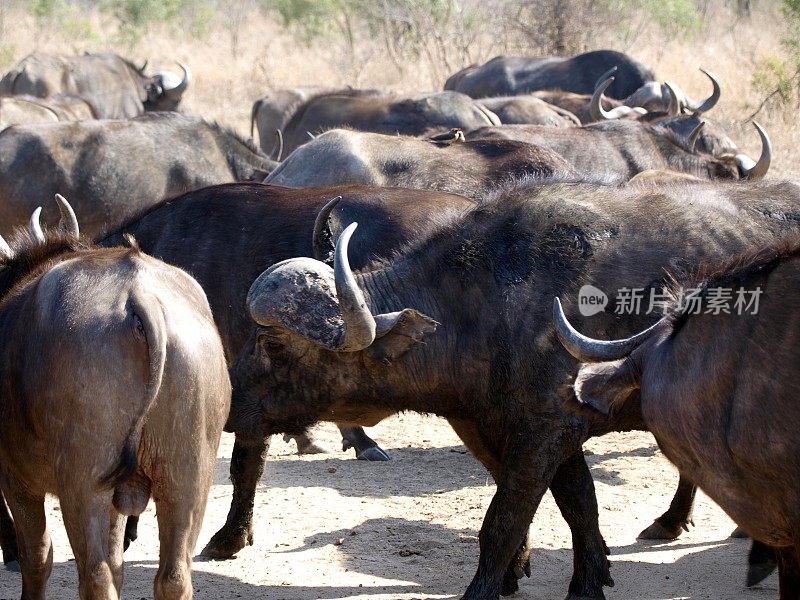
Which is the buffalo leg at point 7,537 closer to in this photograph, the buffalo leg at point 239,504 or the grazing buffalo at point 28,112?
the buffalo leg at point 239,504

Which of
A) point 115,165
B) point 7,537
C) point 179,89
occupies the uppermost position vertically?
point 115,165

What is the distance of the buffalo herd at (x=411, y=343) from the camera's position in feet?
13.7

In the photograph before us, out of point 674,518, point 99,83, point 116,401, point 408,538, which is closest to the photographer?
point 116,401

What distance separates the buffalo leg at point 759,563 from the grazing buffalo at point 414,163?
3.25m

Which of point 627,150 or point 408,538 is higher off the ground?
point 627,150

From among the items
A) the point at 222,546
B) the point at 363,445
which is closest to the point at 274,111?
the point at 363,445

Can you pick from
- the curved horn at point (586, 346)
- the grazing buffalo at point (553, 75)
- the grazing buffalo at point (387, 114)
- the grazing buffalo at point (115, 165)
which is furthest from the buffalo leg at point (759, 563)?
the grazing buffalo at point (553, 75)

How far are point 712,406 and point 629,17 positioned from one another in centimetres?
2364

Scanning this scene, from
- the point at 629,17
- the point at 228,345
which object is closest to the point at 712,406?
the point at 228,345

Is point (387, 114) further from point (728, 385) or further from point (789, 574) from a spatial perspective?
point (728, 385)

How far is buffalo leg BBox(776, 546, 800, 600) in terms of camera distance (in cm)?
473

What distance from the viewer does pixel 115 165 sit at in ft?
35.6

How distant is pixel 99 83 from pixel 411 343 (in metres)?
15.9

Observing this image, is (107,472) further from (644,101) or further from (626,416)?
(644,101)
